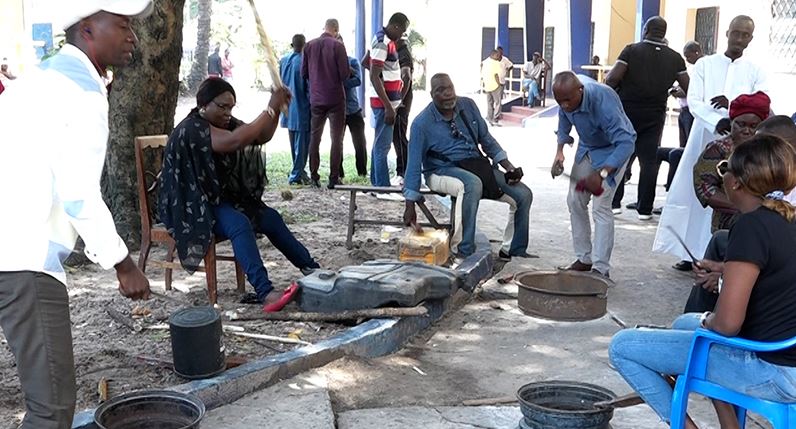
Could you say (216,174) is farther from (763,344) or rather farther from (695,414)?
(763,344)

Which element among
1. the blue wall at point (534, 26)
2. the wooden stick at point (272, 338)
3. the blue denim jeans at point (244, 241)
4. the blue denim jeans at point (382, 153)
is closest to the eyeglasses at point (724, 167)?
the wooden stick at point (272, 338)

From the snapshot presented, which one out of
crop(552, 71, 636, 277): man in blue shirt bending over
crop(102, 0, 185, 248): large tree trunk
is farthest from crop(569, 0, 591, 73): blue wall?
crop(102, 0, 185, 248): large tree trunk

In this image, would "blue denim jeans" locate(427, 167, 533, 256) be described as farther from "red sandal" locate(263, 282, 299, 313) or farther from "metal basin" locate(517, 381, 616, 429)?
"metal basin" locate(517, 381, 616, 429)

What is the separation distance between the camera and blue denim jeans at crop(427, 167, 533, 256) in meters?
7.00

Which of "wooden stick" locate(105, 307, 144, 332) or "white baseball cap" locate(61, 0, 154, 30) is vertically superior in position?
"white baseball cap" locate(61, 0, 154, 30)

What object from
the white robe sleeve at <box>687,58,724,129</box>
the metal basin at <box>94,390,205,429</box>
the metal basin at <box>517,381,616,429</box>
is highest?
the white robe sleeve at <box>687,58,724,129</box>

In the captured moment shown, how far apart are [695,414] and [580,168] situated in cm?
269

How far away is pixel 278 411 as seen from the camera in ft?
13.4

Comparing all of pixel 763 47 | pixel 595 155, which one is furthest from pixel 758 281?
pixel 763 47

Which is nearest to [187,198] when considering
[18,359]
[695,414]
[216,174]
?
[216,174]

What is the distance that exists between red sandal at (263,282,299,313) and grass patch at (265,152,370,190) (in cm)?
507

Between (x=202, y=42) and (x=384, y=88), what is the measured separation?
58.7 feet

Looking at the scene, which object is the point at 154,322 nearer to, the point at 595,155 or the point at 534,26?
the point at 595,155

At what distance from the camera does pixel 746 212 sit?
3.10 metres
